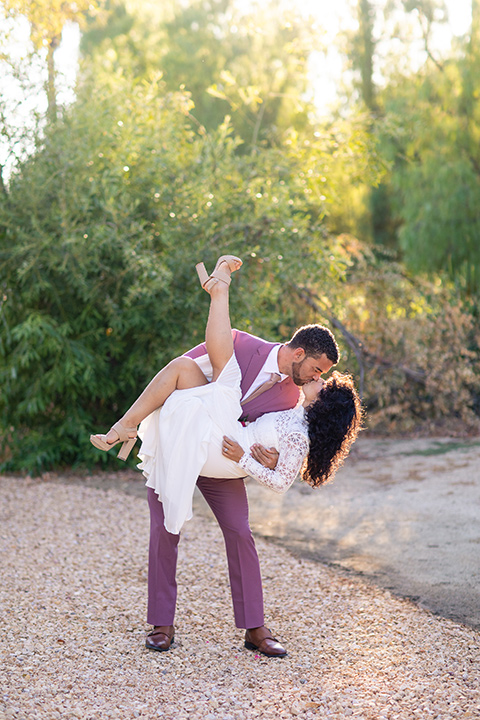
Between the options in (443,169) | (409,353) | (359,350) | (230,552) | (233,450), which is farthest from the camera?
(443,169)

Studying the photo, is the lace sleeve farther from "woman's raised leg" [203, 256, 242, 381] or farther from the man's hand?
Answer: "woman's raised leg" [203, 256, 242, 381]

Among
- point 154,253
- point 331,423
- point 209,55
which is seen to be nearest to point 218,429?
point 331,423

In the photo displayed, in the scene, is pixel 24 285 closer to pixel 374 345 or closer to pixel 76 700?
pixel 374 345

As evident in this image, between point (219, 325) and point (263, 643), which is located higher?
point (219, 325)

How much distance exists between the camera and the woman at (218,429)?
9.22ft

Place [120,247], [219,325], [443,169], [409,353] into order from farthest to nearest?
[443,169], [409,353], [120,247], [219,325]

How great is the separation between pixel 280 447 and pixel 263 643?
83cm

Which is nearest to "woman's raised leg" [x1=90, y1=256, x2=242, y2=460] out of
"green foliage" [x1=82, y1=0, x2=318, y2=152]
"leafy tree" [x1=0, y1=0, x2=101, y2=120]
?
"leafy tree" [x1=0, y1=0, x2=101, y2=120]

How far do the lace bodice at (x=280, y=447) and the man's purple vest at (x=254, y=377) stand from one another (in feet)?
0.23

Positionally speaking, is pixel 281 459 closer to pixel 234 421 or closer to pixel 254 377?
pixel 234 421

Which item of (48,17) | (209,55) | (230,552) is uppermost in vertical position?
(209,55)

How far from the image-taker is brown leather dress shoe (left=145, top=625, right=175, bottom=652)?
303 cm

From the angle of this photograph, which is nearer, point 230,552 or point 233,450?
point 233,450

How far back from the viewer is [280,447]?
2.83 m
